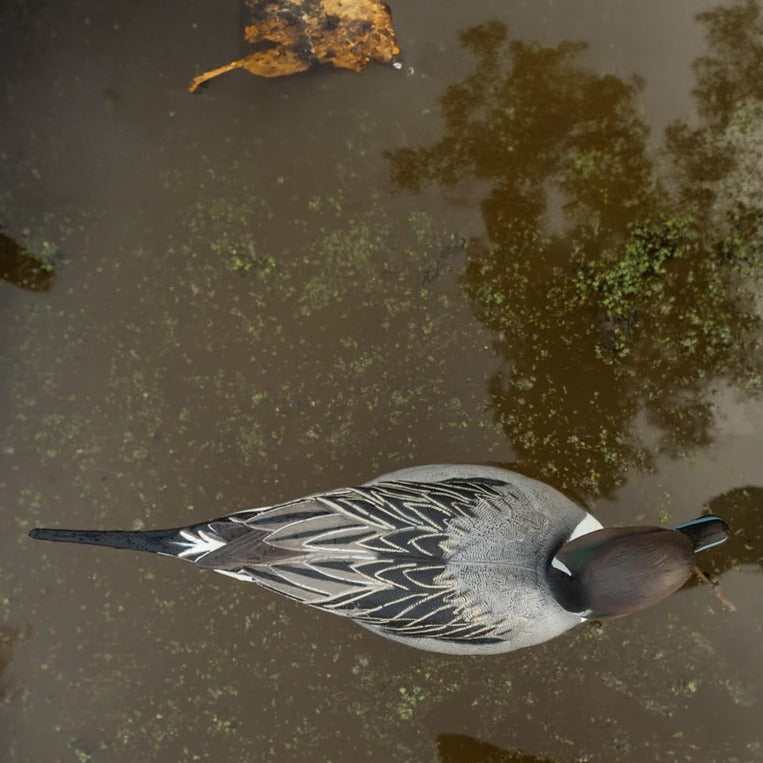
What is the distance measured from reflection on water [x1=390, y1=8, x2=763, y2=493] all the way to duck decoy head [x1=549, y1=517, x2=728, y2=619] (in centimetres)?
69

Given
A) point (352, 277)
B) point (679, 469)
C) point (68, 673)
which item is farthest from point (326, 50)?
point (68, 673)

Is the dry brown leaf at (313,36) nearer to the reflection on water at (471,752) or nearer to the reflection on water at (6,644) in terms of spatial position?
the reflection on water at (6,644)

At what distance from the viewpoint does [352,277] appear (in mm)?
2033

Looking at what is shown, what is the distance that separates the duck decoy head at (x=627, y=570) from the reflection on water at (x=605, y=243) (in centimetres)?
69

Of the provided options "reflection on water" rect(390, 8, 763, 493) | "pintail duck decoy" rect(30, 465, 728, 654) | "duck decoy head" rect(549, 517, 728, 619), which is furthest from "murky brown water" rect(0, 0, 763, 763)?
"duck decoy head" rect(549, 517, 728, 619)

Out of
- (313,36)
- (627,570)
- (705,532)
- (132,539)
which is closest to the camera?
(627,570)

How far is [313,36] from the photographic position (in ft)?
6.49

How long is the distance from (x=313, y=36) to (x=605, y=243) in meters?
1.15

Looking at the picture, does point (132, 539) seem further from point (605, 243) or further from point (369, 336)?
point (605, 243)

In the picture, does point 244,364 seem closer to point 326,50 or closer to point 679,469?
point 326,50

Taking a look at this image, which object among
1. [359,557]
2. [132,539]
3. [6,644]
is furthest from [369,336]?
[6,644]

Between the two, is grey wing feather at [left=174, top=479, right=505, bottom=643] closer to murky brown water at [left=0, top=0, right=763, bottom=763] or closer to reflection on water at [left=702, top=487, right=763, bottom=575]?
murky brown water at [left=0, top=0, right=763, bottom=763]

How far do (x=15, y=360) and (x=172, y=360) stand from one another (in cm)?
51

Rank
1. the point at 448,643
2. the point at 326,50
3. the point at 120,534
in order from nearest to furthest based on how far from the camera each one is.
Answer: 1. the point at 120,534
2. the point at 448,643
3. the point at 326,50
